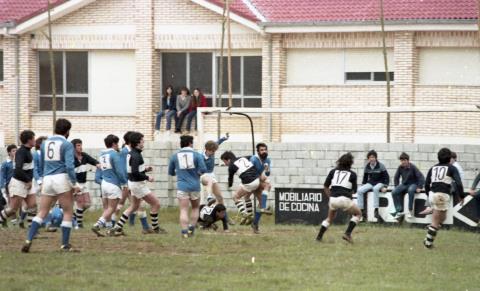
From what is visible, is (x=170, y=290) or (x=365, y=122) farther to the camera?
(x=365, y=122)

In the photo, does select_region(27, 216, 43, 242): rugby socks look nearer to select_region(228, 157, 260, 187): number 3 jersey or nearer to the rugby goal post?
select_region(228, 157, 260, 187): number 3 jersey

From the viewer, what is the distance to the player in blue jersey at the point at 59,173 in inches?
781

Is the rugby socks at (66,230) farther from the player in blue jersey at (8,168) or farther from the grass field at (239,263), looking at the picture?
the player in blue jersey at (8,168)

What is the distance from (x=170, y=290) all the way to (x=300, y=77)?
21740 millimetres

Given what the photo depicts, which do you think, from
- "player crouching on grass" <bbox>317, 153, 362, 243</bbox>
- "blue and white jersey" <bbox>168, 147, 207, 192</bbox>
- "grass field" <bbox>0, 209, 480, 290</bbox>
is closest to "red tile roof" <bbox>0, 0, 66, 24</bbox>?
"grass field" <bbox>0, 209, 480, 290</bbox>

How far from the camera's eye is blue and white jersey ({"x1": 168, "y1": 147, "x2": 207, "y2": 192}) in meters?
23.4

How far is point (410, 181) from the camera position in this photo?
29.2 meters

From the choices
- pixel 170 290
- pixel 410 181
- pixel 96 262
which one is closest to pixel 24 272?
pixel 96 262

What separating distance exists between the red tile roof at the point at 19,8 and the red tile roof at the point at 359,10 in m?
6.58

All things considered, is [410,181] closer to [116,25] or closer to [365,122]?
[365,122]

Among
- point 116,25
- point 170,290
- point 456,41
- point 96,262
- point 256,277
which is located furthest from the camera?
point 116,25

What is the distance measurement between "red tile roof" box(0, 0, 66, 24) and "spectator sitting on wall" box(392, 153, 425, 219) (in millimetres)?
13757

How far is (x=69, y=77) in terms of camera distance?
39.8 meters

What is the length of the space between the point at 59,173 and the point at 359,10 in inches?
722
